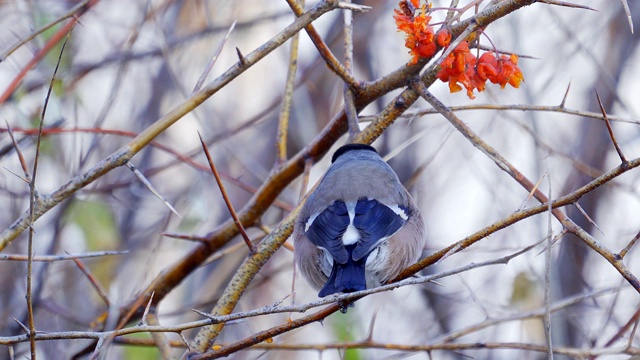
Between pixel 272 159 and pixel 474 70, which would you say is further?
pixel 272 159

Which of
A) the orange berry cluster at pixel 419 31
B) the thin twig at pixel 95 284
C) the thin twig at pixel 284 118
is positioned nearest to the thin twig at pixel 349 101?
the thin twig at pixel 284 118

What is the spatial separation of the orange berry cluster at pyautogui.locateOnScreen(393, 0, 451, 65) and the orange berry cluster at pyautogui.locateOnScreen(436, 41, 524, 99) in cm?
7

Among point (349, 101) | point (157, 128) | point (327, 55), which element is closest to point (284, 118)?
point (349, 101)

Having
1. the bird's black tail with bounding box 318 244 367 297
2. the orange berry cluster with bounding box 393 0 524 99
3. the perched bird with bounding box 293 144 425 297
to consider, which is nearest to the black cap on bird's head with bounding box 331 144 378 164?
the perched bird with bounding box 293 144 425 297

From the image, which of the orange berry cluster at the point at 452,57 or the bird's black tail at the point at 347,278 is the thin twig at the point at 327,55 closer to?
the orange berry cluster at the point at 452,57

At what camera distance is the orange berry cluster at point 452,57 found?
8.95 feet

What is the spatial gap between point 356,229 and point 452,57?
83 cm

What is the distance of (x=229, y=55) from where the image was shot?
7.02 meters

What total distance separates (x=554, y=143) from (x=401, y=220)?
9.87 ft

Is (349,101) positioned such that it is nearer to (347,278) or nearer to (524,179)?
(347,278)

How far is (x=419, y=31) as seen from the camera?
2.72 m

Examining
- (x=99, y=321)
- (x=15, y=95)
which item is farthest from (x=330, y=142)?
(x=15, y=95)

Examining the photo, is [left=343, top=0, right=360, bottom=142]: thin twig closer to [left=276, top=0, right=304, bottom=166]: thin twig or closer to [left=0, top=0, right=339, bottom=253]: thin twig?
[left=276, top=0, right=304, bottom=166]: thin twig

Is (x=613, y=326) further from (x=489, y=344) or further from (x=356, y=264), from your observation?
(x=356, y=264)
